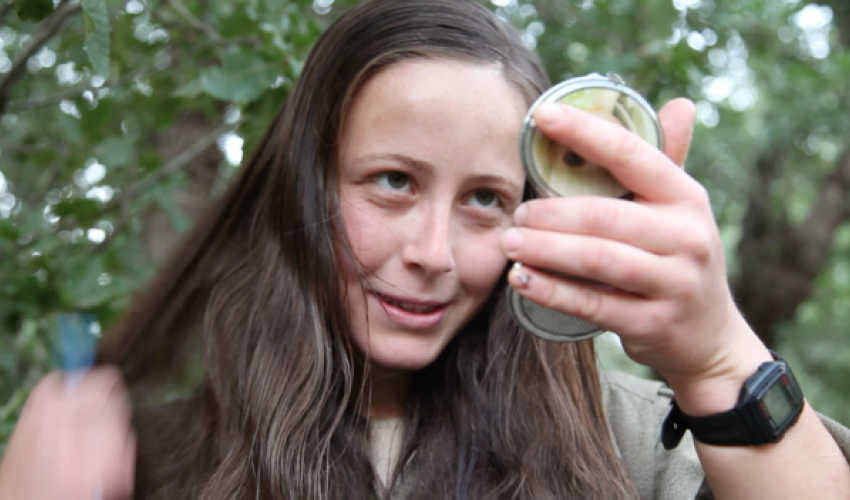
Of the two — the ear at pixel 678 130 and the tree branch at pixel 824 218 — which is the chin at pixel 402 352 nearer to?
the ear at pixel 678 130

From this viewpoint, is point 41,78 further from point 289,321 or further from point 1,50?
point 289,321

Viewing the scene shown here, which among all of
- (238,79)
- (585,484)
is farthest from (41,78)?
(585,484)

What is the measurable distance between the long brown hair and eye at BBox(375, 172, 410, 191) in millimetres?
159

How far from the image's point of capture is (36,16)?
1.36 metres

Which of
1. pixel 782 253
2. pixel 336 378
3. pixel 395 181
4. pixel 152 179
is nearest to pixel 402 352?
pixel 336 378

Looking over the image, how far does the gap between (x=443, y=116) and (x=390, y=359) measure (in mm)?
563

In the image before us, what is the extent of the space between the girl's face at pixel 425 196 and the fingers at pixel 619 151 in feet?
1.63

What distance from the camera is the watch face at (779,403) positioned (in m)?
1.07

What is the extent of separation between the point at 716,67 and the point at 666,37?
66cm

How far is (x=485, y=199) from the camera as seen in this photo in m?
1.52

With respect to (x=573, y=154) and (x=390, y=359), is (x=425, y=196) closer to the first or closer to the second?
(x=390, y=359)

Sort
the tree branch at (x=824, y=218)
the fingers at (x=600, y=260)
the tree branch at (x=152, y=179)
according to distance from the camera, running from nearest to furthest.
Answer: the fingers at (x=600, y=260), the tree branch at (x=152, y=179), the tree branch at (x=824, y=218)

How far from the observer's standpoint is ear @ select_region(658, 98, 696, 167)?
1053 mm

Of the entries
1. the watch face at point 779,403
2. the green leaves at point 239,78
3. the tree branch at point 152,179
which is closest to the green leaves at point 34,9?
the green leaves at point 239,78
